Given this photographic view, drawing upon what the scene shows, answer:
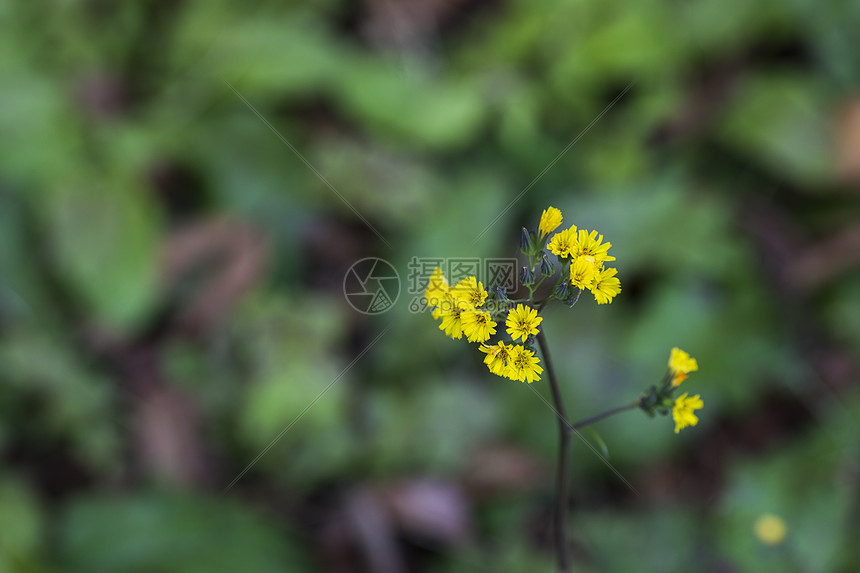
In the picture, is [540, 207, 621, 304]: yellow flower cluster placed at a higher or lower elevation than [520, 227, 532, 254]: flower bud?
lower

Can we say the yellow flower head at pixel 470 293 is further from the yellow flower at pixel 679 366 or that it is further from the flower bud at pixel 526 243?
the yellow flower at pixel 679 366

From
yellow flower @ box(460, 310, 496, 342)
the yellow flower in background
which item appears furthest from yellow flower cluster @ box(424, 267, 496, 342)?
the yellow flower in background

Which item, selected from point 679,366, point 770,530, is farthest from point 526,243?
point 770,530

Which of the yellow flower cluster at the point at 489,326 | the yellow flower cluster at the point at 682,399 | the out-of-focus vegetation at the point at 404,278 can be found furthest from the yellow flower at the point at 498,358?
the out-of-focus vegetation at the point at 404,278

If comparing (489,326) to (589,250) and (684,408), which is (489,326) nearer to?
(589,250)

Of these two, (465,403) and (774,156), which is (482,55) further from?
(465,403)

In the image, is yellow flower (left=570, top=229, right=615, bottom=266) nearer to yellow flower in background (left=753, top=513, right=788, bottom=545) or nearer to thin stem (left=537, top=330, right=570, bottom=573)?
thin stem (left=537, top=330, right=570, bottom=573)
